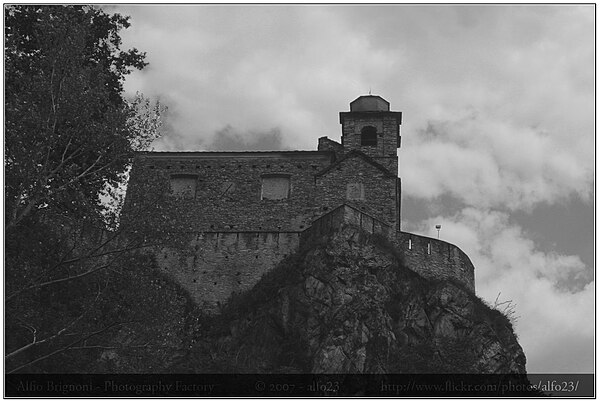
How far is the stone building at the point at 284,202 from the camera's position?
27656 mm

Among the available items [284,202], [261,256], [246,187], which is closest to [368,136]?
[284,202]

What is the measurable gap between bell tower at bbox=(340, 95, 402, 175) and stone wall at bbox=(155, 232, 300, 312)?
6.88m

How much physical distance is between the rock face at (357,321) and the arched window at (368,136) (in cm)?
804

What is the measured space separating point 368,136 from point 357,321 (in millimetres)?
12326

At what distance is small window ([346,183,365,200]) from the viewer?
103 feet

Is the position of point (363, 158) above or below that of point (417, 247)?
above

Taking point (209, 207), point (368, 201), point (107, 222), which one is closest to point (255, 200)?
point (209, 207)

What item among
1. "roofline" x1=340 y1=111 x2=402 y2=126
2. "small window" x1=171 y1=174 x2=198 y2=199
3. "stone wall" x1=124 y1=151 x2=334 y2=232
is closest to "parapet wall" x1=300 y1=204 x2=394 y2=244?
"stone wall" x1=124 y1=151 x2=334 y2=232

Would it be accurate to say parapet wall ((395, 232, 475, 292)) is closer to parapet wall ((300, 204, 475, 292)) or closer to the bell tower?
parapet wall ((300, 204, 475, 292))

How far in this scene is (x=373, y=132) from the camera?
34.6 meters

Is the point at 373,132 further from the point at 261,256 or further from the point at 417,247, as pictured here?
the point at 261,256

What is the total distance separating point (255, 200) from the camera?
106 ft

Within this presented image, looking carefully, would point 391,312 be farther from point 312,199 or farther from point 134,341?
point 134,341

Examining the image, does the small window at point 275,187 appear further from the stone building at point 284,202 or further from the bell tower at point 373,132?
the bell tower at point 373,132
